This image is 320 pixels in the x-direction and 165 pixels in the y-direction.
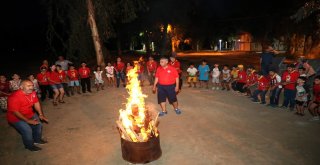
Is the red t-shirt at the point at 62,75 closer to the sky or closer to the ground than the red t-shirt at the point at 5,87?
closer to the sky

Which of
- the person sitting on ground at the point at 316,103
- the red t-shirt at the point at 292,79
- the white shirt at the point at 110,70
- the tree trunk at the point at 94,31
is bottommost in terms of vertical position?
the person sitting on ground at the point at 316,103

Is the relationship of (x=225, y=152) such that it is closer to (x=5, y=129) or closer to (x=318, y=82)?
(x=318, y=82)

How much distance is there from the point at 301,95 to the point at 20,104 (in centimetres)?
831

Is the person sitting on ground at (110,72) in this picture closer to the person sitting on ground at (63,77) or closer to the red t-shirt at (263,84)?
the person sitting on ground at (63,77)

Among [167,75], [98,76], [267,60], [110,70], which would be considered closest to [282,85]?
[267,60]

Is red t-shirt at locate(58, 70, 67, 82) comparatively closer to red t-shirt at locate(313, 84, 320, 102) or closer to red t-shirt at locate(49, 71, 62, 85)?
red t-shirt at locate(49, 71, 62, 85)

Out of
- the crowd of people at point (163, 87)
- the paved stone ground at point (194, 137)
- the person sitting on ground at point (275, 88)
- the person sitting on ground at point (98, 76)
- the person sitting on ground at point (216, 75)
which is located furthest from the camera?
the person sitting on ground at point (98, 76)

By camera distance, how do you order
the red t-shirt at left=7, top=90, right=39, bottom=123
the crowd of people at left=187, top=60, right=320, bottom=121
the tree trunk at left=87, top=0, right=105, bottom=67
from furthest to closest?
the tree trunk at left=87, top=0, right=105, bottom=67 → the crowd of people at left=187, top=60, right=320, bottom=121 → the red t-shirt at left=7, top=90, right=39, bottom=123

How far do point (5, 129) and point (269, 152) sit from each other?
26.0 feet

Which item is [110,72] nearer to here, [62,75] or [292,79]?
[62,75]

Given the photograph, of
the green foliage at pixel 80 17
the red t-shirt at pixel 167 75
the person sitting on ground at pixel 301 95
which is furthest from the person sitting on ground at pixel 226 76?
the green foliage at pixel 80 17

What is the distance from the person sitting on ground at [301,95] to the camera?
8.52 metres

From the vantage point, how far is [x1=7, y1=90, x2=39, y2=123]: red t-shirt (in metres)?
6.19

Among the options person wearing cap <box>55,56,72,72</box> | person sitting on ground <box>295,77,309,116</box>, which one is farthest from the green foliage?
person sitting on ground <box>295,77,309,116</box>
